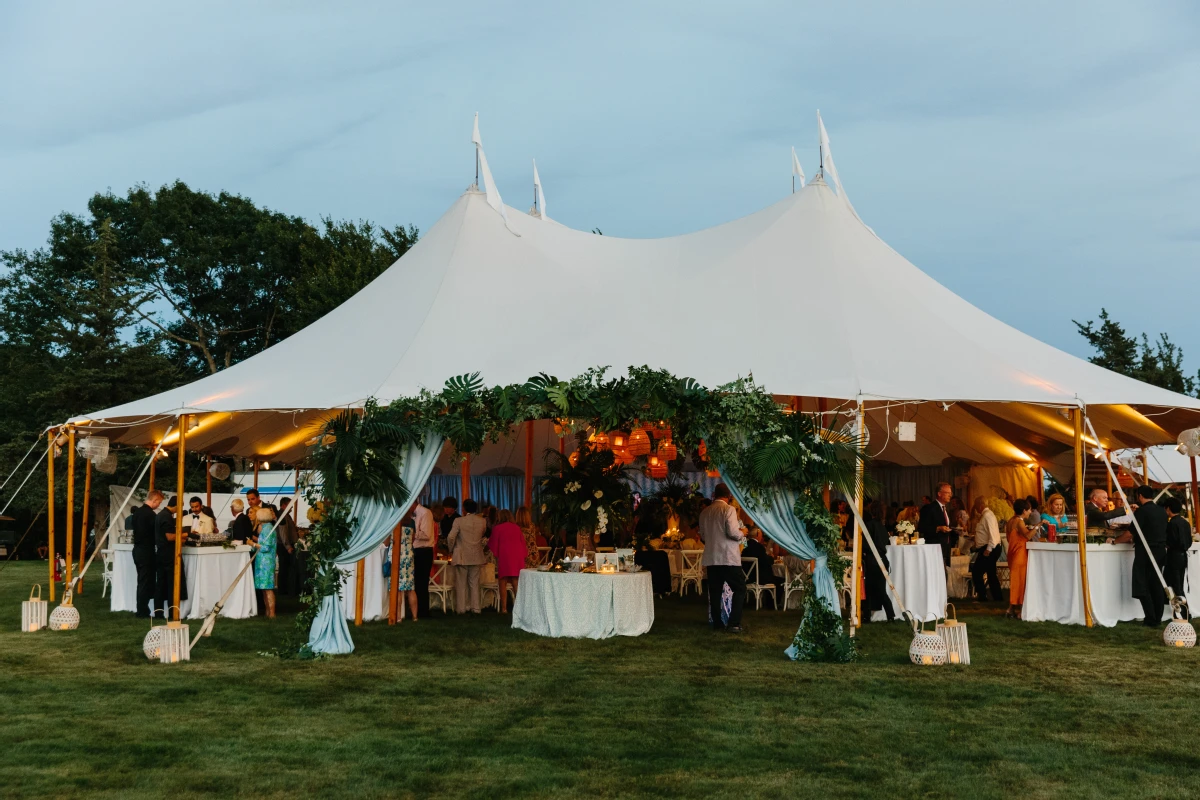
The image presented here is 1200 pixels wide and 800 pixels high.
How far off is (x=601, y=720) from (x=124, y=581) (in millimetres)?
8646

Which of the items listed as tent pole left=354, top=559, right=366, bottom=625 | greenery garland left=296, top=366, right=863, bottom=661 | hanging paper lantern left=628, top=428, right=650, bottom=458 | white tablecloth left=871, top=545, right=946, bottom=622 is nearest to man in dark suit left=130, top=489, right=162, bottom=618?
tent pole left=354, top=559, right=366, bottom=625

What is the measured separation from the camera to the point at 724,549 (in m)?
10.5

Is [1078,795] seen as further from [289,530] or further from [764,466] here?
[289,530]

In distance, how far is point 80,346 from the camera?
27797mm

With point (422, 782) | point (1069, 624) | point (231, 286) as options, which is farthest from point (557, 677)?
point (231, 286)

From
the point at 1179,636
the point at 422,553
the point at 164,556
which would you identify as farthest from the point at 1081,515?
the point at 164,556

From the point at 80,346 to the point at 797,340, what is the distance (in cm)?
2243

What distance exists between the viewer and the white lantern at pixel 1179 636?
9484 millimetres

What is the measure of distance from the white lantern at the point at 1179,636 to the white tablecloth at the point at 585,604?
4.54 meters

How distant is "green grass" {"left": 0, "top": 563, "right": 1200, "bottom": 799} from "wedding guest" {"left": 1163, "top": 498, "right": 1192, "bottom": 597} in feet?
3.96

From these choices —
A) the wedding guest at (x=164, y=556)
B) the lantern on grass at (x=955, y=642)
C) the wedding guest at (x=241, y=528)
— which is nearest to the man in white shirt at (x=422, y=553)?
the wedding guest at (x=241, y=528)

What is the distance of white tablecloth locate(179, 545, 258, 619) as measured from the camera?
12039mm

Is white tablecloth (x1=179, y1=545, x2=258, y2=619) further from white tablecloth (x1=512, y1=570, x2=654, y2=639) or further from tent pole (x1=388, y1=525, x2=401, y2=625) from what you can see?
white tablecloth (x1=512, y1=570, x2=654, y2=639)

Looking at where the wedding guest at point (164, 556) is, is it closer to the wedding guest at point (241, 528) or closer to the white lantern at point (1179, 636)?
the wedding guest at point (241, 528)
